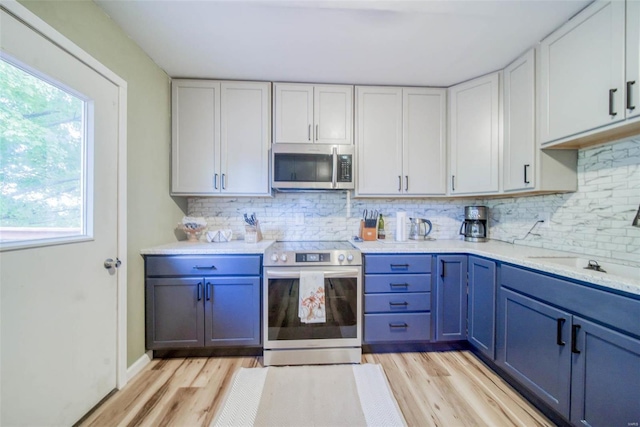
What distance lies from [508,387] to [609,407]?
2.14 feet

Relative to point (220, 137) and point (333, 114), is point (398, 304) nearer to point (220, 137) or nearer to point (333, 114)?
point (333, 114)

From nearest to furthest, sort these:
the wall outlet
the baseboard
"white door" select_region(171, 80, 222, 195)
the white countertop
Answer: the white countertop → the baseboard → the wall outlet → "white door" select_region(171, 80, 222, 195)

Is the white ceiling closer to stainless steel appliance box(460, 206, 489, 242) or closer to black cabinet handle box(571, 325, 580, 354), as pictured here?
stainless steel appliance box(460, 206, 489, 242)

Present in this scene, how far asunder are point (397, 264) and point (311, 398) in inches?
44.9

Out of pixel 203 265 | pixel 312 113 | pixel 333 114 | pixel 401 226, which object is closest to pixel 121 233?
pixel 203 265

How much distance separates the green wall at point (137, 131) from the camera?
1.32m

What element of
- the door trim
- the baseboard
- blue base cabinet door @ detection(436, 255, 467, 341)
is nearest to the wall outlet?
blue base cabinet door @ detection(436, 255, 467, 341)

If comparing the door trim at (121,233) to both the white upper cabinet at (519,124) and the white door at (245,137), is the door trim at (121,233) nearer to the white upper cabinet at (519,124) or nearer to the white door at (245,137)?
the white door at (245,137)

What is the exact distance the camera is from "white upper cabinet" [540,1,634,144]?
1253mm

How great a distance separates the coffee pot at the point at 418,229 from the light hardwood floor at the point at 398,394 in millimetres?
1113

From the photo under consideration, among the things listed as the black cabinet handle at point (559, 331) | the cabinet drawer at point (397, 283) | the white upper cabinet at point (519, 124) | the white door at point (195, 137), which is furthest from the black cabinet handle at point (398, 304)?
the white door at point (195, 137)

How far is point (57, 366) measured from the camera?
119cm

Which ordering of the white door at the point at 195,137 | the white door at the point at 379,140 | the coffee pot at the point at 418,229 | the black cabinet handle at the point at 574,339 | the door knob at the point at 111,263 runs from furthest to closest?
the coffee pot at the point at 418,229 < the white door at the point at 379,140 < the white door at the point at 195,137 < the door knob at the point at 111,263 < the black cabinet handle at the point at 574,339

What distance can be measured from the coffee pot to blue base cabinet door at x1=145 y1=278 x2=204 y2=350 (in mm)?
2123
